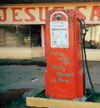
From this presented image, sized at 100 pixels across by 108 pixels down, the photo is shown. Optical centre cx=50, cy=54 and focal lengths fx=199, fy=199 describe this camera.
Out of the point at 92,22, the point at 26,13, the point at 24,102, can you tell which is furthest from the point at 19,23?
the point at 24,102

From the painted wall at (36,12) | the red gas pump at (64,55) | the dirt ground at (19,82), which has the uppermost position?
the painted wall at (36,12)

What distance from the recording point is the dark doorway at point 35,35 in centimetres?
1338

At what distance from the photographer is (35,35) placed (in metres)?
13.6

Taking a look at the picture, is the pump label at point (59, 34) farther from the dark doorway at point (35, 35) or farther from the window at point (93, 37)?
the dark doorway at point (35, 35)

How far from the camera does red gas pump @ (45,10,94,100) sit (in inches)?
191

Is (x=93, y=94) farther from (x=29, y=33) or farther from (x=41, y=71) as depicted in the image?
(x=29, y=33)

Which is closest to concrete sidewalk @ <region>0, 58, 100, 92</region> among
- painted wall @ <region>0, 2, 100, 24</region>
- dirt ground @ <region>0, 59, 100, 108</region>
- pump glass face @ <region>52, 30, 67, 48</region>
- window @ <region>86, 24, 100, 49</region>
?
dirt ground @ <region>0, 59, 100, 108</region>

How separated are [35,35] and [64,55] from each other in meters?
8.89

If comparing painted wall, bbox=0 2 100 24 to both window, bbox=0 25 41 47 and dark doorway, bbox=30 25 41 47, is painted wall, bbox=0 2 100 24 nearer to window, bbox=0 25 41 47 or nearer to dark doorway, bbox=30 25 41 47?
window, bbox=0 25 41 47

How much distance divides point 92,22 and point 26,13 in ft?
13.9

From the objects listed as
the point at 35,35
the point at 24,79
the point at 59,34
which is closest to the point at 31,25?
the point at 35,35

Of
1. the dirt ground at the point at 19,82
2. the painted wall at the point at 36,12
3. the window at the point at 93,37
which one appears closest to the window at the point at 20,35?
the painted wall at the point at 36,12

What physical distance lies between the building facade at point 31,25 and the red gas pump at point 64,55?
23.8ft

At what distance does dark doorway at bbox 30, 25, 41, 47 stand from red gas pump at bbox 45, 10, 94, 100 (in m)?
8.45
